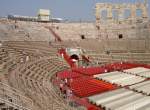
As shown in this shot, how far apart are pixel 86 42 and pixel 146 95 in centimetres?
2132

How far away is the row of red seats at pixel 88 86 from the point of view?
20.4 metres

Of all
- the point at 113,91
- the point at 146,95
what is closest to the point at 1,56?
the point at 113,91

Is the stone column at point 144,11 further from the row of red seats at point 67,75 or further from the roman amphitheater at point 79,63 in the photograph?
the row of red seats at point 67,75

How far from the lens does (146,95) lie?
63.7 ft

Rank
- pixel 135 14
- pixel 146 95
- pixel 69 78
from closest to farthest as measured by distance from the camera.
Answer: pixel 146 95, pixel 69 78, pixel 135 14

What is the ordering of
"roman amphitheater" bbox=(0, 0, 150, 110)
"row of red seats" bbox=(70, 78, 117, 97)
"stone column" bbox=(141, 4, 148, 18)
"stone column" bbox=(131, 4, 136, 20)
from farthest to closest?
"stone column" bbox=(141, 4, 148, 18), "stone column" bbox=(131, 4, 136, 20), "row of red seats" bbox=(70, 78, 117, 97), "roman amphitheater" bbox=(0, 0, 150, 110)

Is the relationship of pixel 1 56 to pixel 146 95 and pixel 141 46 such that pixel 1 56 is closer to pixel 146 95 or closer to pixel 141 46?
pixel 146 95

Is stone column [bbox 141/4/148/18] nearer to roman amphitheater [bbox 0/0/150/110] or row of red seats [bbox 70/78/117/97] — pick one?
roman amphitheater [bbox 0/0/150/110]

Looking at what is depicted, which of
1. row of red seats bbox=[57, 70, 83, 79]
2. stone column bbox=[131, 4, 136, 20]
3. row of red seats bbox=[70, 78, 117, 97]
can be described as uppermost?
stone column bbox=[131, 4, 136, 20]

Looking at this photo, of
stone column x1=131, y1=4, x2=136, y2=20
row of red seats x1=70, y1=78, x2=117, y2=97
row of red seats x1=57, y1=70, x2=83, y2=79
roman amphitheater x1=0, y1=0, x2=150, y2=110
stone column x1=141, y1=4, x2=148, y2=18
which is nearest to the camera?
roman amphitheater x1=0, y1=0, x2=150, y2=110

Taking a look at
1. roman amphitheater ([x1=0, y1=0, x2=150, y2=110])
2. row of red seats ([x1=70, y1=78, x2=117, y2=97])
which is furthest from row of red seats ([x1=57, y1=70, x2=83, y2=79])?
row of red seats ([x1=70, y1=78, x2=117, y2=97])

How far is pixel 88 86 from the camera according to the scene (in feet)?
72.3

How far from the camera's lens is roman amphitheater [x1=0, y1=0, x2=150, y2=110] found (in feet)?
53.6

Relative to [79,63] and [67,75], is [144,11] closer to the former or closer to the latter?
[79,63]
